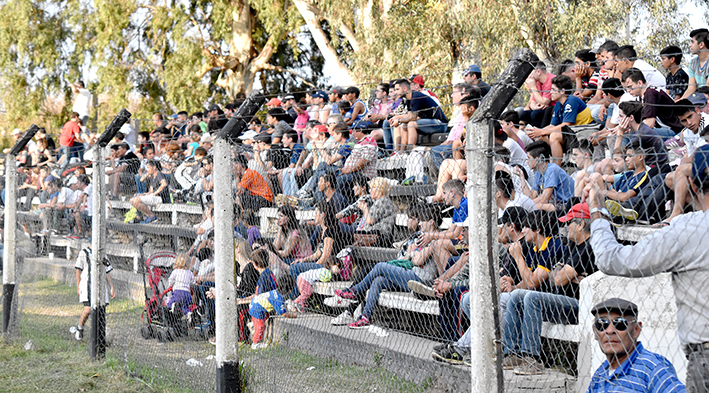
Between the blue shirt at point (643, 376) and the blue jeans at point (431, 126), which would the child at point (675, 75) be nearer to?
the blue jeans at point (431, 126)

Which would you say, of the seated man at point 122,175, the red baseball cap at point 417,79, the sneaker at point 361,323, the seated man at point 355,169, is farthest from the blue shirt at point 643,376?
the red baseball cap at point 417,79

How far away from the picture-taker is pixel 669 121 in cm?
702

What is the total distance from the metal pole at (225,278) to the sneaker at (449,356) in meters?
1.43

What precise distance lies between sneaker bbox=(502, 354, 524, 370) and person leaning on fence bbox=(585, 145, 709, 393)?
1.40m

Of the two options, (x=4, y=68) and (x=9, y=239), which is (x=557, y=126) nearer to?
(x=9, y=239)

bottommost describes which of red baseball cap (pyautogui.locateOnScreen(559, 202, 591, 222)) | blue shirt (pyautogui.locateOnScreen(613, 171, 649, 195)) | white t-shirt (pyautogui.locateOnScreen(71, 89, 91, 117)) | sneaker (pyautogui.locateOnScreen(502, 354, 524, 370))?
sneaker (pyautogui.locateOnScreen(502, 354, 524, 370))

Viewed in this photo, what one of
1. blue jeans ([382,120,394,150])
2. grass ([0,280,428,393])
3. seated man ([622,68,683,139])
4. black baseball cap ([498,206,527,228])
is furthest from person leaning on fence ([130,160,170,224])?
black baseball cap ([498,206,527,228])

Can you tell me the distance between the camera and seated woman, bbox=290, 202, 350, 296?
6.01m

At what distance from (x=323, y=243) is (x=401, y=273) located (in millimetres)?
646

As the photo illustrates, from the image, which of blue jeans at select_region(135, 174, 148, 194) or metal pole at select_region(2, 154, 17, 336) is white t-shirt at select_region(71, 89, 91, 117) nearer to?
blue jeans at select_region(135, 174, 148, 194)

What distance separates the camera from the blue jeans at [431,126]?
33.1 feet

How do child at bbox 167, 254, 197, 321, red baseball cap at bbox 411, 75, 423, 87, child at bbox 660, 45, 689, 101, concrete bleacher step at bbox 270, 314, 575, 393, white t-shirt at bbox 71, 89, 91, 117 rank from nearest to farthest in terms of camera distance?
1. concrete bleacher step at bbox 270, 314, 575, 393
2. child at bbox 167, 254, 197, 321
3. child at bbox 660, 45, 689, 101
4. red baseball cap at bbox 411, 75, 423, 87
5. white t-shirt at bbox 71, 89, 91, 117

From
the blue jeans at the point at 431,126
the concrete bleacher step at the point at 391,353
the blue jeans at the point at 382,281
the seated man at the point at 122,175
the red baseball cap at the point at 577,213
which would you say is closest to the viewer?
the red baseball cap at the point at 577,213

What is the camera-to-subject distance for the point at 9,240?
28.5 ft
